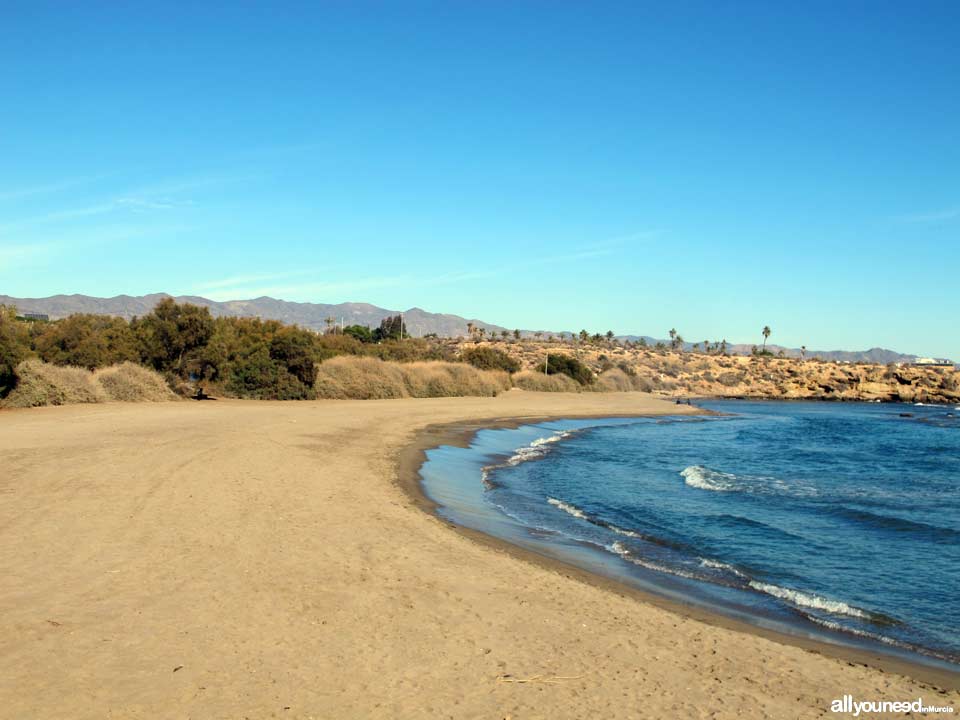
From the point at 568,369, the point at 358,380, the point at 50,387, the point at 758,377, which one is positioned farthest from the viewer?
the point at 758,377

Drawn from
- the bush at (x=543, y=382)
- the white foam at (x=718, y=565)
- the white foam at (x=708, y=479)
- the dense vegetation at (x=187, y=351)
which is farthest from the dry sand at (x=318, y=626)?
the bush at (x=543, y=382)

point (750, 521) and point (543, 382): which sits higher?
point (543, 382)

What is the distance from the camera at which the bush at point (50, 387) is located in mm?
27906

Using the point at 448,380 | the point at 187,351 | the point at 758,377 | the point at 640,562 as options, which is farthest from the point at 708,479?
the point at 758,377

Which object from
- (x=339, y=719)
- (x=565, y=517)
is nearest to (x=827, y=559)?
(x=565, y=517)

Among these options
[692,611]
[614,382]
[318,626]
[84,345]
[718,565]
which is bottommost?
[718,565]

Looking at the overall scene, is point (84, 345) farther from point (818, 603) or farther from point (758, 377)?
point (758, 377)

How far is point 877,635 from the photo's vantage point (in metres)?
9.06

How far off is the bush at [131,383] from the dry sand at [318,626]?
743 inches

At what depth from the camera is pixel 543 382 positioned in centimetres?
6338

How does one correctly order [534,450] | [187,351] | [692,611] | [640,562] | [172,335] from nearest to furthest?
[692,611] → [640,562] → [534,450] → [172,335] → [187,351]

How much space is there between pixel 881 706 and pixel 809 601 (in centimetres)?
390

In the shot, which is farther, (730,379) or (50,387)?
(730,379)

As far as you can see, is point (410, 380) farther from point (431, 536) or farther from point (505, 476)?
point (431, 536)
